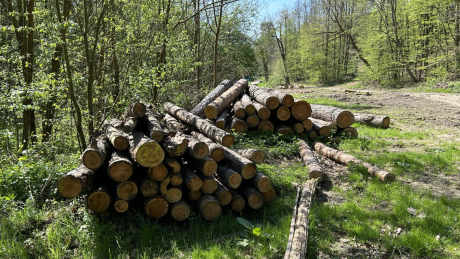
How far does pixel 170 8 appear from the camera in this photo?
11312mm

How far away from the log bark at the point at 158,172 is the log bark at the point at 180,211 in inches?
18.9

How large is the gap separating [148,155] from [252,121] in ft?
16.5

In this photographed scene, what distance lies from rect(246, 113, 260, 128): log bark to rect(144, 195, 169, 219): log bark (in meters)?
4.87

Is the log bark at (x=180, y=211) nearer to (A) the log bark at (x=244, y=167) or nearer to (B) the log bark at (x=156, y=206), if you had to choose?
(B) the log bark at (x=156, y=206)

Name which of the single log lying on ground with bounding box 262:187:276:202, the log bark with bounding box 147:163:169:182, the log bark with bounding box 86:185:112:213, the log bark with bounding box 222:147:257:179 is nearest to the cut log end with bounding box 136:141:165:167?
the log bark with bounding box 147:163:169:182

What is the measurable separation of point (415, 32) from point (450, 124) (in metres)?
20.3

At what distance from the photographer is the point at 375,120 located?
10492 millimetres

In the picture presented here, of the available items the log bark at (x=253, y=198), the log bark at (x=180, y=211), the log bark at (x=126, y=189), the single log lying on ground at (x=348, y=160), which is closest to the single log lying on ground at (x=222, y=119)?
the single log lying on ground at (x=348, y=160)

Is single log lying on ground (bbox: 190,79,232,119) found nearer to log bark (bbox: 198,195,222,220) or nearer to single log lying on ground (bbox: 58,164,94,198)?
log bark (bbox: 198,195,222,220)

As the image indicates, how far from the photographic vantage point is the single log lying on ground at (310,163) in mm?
5863

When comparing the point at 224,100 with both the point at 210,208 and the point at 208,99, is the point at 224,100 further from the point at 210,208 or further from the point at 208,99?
the point at 210,208

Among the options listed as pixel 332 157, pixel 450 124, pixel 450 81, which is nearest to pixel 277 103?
pixel 332 157

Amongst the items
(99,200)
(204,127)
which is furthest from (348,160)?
(99,200)

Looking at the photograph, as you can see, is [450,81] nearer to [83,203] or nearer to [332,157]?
[332,157]
